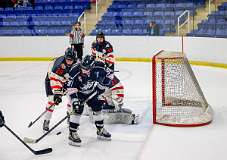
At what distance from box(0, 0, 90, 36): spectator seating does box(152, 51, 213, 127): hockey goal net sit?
21.2 ft

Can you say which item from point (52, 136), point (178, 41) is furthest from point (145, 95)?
point (178, 41)

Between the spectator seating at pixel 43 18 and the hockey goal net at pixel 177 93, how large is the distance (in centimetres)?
646

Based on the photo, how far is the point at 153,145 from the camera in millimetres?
4918

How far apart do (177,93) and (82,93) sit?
148 centimetres

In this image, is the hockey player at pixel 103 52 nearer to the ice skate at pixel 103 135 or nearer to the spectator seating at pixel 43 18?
the ice skate at pixel 103 135

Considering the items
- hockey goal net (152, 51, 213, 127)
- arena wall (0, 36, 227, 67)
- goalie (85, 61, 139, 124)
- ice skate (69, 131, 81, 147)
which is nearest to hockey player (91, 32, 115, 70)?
goalie (85, 61, 139, 124)

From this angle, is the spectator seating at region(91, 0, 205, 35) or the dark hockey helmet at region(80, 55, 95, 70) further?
the spectator seating at region(91, 0, 205, 35)

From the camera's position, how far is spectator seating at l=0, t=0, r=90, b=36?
12195 millimetres

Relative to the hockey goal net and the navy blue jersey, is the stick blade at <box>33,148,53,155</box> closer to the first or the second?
the navy blue jersey

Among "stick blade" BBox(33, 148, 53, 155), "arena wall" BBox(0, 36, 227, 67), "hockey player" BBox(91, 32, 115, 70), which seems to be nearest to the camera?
"stick blade" BBox(33, 148, 53, 155)

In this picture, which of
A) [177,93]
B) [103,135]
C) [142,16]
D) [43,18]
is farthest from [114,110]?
[43,18]

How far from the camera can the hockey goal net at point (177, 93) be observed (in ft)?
18.7

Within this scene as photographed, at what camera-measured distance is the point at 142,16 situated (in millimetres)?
11797

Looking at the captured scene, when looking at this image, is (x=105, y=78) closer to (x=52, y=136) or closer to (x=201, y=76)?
(x=52, y=136)
